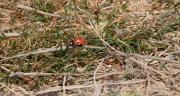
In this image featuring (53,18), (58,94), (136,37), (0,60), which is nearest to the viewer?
(58,94)

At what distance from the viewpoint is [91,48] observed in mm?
2213

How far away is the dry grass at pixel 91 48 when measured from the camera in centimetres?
206

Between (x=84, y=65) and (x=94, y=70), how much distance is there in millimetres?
69

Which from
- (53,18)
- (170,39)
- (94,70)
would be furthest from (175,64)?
(53,18)

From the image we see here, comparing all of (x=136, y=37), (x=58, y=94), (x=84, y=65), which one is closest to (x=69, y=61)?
(x=84, y=65)

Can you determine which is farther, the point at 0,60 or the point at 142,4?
the point at 142,4

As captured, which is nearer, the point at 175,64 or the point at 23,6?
the point at 175,64

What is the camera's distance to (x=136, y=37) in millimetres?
2303

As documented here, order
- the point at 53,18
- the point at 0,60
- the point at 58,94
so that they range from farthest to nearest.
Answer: the point at 53,18 < the point at 0,60 < the point at 58,94

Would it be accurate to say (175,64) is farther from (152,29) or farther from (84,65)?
(84,65)

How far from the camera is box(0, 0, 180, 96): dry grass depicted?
2.06 m

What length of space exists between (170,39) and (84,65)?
48 cm

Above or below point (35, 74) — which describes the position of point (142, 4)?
above

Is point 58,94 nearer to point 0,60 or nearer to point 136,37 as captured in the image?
point 0,60
